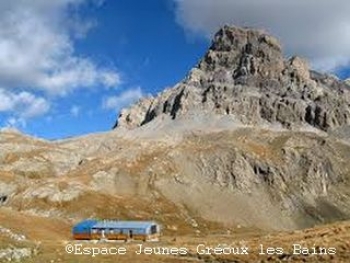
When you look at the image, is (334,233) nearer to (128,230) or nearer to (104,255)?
A: (104,255)

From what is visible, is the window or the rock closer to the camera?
the rock

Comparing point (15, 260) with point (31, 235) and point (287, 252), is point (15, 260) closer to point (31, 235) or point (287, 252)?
point (287, 252)

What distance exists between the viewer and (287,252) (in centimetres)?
6650

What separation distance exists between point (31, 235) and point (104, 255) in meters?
48.4

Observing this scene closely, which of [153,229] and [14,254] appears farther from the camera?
[153,229]

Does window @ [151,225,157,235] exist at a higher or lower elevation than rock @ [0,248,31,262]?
higher

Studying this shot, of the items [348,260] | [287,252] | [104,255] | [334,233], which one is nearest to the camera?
[348,260]

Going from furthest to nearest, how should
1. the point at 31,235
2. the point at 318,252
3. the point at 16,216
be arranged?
the point at 16,216 < the point at 31,235 < the point at 318,252

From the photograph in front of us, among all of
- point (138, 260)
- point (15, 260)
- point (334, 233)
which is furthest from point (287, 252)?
point (15, 260)

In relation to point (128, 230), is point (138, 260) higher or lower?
lower

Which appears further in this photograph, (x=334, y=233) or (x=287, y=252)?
(x=334, y=233)

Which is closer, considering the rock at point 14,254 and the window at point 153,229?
the rock at point 14,254

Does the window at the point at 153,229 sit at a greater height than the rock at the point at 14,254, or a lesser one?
greater

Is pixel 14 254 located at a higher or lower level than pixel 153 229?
lower
